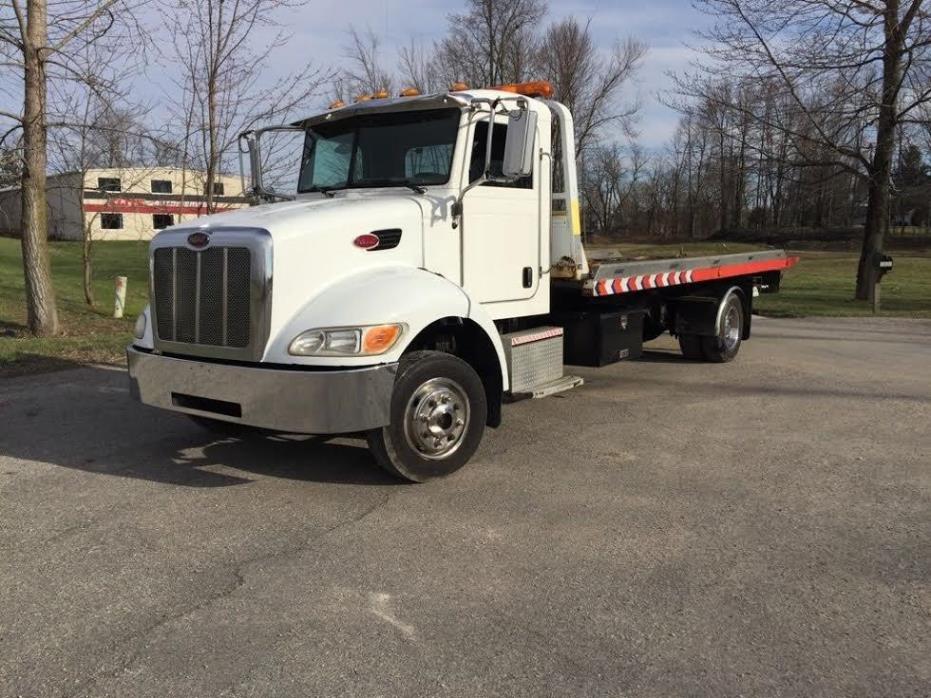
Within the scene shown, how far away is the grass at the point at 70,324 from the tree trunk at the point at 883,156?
1497cm

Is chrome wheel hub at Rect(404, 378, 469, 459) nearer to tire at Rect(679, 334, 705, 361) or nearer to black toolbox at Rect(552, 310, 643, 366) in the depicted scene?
black toolbox at Rect(552, 310, 643, 366)

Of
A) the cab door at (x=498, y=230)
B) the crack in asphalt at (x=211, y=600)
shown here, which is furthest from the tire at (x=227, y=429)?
the cab door at (x=498, y=230)

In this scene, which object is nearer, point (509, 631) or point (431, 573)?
point (509, 631)

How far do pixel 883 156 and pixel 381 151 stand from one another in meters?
Result: 15.2

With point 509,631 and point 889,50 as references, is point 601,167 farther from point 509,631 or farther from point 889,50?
point 509,631

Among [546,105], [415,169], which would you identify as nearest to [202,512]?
[415,169]

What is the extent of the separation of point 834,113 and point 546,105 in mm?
12821

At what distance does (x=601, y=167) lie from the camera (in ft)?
206

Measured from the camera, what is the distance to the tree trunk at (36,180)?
10.1 meters

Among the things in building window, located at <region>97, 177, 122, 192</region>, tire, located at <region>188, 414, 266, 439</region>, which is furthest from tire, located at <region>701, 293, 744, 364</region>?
building window, located at <region>97, 177, 122, 192</region>

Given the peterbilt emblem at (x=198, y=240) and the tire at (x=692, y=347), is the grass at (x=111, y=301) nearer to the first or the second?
the tire at (x=692, y=347)

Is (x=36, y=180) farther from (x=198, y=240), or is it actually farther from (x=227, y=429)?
(x=198, y=240)

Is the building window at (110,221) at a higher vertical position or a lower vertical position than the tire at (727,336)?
higher

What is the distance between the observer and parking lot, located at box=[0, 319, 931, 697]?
9.45 feet
